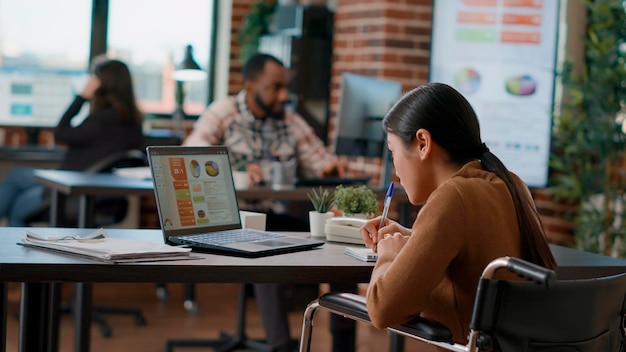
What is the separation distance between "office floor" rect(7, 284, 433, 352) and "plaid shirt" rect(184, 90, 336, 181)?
0.83 m

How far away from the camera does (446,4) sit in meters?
4.97

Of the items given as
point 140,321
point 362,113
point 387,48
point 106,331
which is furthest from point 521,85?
point 106,331

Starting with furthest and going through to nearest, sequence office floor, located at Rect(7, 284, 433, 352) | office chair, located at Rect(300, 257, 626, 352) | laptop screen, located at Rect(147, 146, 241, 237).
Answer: office floor, located at Rect(7, 284, 433, 352)
laptop screen, located at Rect(147, 146, 241, 237)
office chair, located at Rect(300, 257, 626, 352)

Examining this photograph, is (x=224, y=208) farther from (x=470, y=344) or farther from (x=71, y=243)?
(x=470, y=344)

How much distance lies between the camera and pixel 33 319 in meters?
2.07

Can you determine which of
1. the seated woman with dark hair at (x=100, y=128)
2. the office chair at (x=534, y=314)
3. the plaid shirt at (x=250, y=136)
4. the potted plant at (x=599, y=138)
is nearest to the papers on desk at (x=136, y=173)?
the plaid shirt at (x=250, y=136)

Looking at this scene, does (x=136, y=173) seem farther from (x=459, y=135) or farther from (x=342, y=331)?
(x=459, y=135)

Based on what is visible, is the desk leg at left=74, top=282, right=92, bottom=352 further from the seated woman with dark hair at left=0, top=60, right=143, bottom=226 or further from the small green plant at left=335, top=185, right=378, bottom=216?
the small green plant at left=335, top=185, right=378, bottom=216

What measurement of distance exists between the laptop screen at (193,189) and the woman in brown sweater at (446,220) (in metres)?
0.58

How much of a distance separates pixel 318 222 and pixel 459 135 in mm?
761

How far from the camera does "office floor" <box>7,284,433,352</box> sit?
13.5ft

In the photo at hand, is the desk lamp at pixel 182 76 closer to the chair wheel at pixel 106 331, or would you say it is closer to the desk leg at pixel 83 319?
the chair wheel at pixel 106 331

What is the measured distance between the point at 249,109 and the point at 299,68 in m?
1.24

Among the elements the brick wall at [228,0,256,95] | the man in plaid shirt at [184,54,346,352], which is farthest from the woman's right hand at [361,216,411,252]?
the brick wall at [228,0,256,95]
